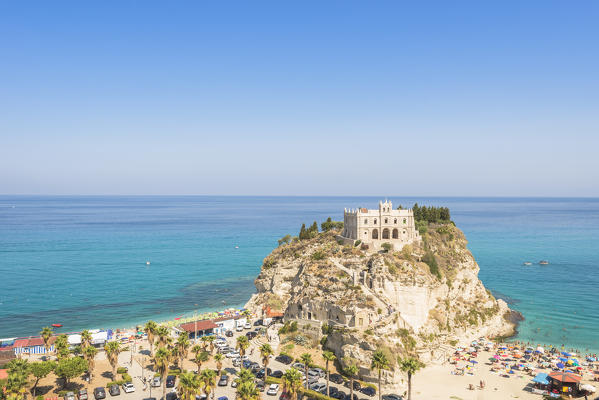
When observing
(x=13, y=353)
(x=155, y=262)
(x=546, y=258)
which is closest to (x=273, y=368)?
(x=13, y=353)

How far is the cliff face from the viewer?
67812 millimetres

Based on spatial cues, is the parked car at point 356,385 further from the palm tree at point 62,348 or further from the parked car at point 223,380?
the palm tree at point 62,348

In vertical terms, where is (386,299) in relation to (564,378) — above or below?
above

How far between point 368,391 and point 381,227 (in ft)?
134

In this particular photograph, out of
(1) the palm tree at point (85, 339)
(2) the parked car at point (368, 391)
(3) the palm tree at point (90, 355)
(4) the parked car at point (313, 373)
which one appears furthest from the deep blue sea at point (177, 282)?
(4) the parked car at point (313, 373)

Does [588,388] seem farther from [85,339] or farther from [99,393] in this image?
[85,339]

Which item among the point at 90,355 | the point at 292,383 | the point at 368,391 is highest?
the point at 292,383

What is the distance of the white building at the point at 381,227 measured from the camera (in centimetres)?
8956

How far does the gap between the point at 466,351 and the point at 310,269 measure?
32.5 meters

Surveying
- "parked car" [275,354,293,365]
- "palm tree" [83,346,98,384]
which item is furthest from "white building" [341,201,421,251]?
"palm tree" [83,346,98,384]

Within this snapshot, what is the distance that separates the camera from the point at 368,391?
57.5 meters

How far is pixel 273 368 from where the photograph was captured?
207 feet

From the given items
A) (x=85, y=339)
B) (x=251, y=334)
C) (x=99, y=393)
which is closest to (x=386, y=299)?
(x=251, y=334)

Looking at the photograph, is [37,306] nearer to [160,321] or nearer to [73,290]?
[73,290]
